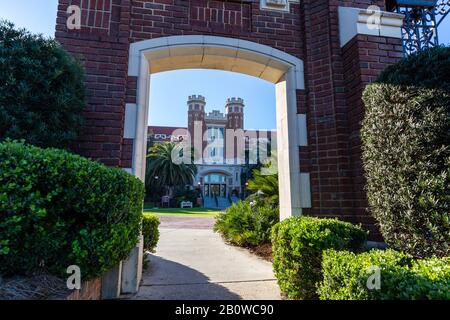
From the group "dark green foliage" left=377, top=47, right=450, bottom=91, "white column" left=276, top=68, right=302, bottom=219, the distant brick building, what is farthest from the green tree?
the distant brick building

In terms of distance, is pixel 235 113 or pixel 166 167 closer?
pixel 166 167

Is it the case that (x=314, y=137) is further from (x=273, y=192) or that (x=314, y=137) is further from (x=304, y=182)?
(x=273, y=192)

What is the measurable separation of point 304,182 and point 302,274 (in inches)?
60.3

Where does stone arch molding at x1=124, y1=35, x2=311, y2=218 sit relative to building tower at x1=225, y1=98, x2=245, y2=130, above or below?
below

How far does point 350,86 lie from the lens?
12.9ft

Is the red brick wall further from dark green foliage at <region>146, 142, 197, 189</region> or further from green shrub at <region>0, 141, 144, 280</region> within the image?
dark green foliage at <region>146, 142, 197, 189</region>

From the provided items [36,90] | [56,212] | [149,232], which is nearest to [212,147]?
[149,232]

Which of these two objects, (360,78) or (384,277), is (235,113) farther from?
(384,277)

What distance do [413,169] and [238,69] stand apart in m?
3.12

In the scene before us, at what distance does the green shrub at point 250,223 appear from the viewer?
6.25 metres

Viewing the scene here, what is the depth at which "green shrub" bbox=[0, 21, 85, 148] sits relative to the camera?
2554 millimetres

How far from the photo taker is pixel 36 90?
2.70 m

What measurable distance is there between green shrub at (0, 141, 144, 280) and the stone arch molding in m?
1.60

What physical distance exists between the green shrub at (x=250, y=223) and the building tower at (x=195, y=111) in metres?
40.3
